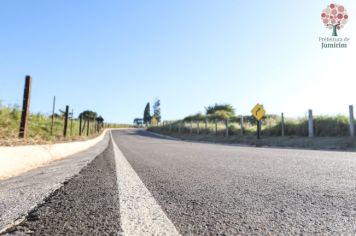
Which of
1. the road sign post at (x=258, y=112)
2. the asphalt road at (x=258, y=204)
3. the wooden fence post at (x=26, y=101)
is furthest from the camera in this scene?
the road sign post at (x=258, y=112)

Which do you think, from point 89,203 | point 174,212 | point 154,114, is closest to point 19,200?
point 89,203

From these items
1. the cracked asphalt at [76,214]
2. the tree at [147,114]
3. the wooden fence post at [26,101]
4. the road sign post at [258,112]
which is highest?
the tree at [147,114]

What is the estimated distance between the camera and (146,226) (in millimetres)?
1797

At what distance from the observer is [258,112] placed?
882 inches

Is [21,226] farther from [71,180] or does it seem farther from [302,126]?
[302,126]

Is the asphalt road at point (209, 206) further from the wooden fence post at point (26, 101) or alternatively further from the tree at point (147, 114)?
the tree at point (147, 114)

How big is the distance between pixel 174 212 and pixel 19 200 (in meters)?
1.30

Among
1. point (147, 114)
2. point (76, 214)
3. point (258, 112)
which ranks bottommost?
point (76, 214)

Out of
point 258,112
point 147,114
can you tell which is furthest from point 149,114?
point 258,112

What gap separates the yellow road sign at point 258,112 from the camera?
22.3 meters

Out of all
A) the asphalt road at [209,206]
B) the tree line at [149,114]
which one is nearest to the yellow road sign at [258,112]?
the asphalt road at [209,206]

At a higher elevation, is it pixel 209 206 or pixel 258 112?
pixel 258 112

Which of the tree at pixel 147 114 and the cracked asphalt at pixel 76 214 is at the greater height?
the tree at pixel 147 114

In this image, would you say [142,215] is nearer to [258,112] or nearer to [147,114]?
[258,112]
